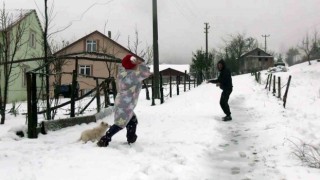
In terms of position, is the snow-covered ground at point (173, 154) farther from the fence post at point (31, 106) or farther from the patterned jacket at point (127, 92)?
the patterned jacket at point (127, 92)

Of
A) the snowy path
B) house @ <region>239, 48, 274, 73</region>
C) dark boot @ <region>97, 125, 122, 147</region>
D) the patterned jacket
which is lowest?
the snowy path

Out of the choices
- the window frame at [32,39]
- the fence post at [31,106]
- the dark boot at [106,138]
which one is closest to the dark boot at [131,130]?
the dark boot at [106,138]

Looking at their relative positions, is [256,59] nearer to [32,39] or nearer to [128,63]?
[32,39]

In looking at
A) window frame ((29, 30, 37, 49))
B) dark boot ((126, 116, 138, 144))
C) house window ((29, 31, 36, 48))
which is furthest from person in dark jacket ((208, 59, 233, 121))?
house window ((29, 31, 36, 48))

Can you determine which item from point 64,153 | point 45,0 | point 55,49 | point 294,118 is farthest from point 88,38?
point 64,153

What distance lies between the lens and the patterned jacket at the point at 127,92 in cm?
675

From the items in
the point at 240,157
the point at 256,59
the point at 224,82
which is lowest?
the point at 240,157

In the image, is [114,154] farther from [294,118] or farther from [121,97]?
[294,118]

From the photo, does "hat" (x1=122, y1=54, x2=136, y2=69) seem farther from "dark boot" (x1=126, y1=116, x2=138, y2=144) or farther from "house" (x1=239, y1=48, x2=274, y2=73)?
"house" (x1=239, y1=48, x2=274, y2=73)

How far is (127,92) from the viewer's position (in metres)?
6.83

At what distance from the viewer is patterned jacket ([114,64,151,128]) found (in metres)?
6.75

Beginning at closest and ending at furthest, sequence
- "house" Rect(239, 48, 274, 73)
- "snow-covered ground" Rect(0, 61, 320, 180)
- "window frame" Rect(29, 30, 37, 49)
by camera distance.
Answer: "snow-covered ground" Rect(0, 61, 320, 180) < "window frame" Rect(29, 30, 37, 49) < "house" Rect(239, 48, 274, 73)

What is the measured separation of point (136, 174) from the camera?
16.3 feet

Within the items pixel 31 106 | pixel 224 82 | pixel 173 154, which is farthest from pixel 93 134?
pixel 224 82
